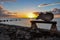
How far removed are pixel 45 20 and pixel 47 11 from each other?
131mm

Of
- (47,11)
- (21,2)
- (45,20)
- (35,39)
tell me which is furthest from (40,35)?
(21,2)

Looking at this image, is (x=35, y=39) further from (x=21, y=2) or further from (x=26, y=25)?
(x=21, y=2)

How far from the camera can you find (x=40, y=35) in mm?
2076

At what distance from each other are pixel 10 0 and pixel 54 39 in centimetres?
84

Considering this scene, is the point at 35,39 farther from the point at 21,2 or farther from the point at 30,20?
the point at 21,2

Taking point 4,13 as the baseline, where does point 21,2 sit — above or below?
above

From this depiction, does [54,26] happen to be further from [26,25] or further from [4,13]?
[4,13]

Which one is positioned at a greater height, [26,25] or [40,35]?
[26,25]

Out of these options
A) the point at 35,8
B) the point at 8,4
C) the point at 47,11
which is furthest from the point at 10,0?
the point at 47,11

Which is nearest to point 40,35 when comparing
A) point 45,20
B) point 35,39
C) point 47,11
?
point 35,39

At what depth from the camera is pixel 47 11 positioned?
82.1 inches

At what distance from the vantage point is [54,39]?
2055mm

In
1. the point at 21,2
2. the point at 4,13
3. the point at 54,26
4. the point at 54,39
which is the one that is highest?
the point at 21,2

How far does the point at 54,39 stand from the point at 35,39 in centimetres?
27
